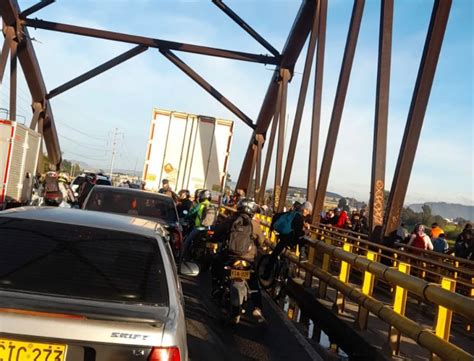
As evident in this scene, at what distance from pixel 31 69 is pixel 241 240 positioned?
2031cm

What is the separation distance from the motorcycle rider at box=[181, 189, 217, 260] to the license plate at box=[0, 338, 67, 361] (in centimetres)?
793

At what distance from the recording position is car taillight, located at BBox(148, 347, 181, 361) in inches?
112

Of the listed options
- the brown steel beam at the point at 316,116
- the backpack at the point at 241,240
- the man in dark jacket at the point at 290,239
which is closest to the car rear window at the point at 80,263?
the backpack at the point at 241,240

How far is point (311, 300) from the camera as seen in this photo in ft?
30.7

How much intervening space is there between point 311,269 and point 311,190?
715cm

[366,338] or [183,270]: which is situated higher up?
[183,270]

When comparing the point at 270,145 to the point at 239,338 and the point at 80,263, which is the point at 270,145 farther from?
the point at 80,263

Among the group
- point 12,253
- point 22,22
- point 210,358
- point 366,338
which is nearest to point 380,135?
point 366,338

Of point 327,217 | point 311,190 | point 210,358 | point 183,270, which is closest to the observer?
point 183,270

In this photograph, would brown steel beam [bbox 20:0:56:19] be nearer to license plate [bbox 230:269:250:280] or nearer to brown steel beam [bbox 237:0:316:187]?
brown steel beam [bbox 237:0:316:187]

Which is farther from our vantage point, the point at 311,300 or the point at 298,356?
the point at 311,300

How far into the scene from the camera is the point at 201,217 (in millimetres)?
11078

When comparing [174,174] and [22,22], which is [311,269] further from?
[22,22]

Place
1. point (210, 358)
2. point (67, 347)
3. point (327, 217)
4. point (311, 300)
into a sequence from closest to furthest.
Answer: point (67, 347) → point (210, 358) → point (311, 300) → point (327, 217)
